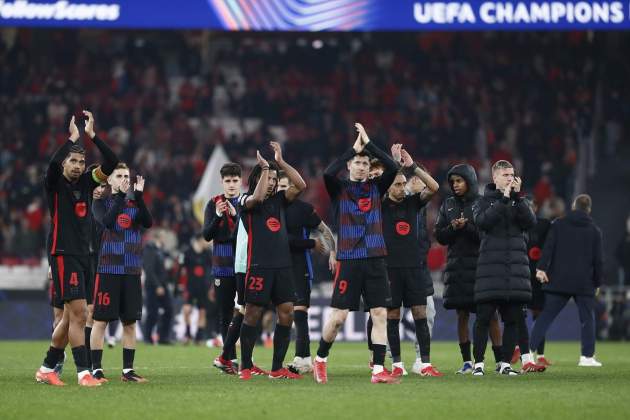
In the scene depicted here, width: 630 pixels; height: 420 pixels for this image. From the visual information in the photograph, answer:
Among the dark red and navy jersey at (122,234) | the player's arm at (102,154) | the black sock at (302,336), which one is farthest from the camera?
the black sock at (302,336)

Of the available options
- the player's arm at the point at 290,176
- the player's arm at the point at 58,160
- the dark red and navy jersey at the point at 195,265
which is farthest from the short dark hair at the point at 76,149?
the dark red and navy jersey at the point at 195,265

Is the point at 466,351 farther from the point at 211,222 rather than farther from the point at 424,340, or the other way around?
the point at 211,222

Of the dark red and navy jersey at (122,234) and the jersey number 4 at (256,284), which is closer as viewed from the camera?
the jersey number 4 at (256,284)

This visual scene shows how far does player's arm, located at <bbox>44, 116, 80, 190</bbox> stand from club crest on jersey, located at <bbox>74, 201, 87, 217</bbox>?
0.32 meters

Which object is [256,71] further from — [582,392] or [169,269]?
[582,392]

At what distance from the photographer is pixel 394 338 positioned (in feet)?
42.2

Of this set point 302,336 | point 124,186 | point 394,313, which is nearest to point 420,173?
point 394,313

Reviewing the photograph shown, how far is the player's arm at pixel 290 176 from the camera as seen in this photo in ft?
37.3

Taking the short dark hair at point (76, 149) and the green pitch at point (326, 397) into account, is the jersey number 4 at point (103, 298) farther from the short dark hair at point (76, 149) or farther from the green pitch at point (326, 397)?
the short dark hair at point (76, 149)

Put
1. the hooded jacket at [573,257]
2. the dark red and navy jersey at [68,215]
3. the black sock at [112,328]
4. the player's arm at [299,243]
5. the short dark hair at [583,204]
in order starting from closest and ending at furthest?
the dark red and navy jersey at [68,215] < the player's arm at [299,243] < the hooded jacket at [573,257] < the short dark hair at [583,204] < the black sock at [112,328]

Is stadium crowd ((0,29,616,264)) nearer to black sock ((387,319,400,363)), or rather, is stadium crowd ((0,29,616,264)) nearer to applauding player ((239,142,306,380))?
black sock ((387,319,400,363))

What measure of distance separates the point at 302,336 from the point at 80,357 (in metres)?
2.89

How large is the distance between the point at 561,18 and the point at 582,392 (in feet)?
43.2

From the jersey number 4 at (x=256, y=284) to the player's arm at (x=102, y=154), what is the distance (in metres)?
1.78
